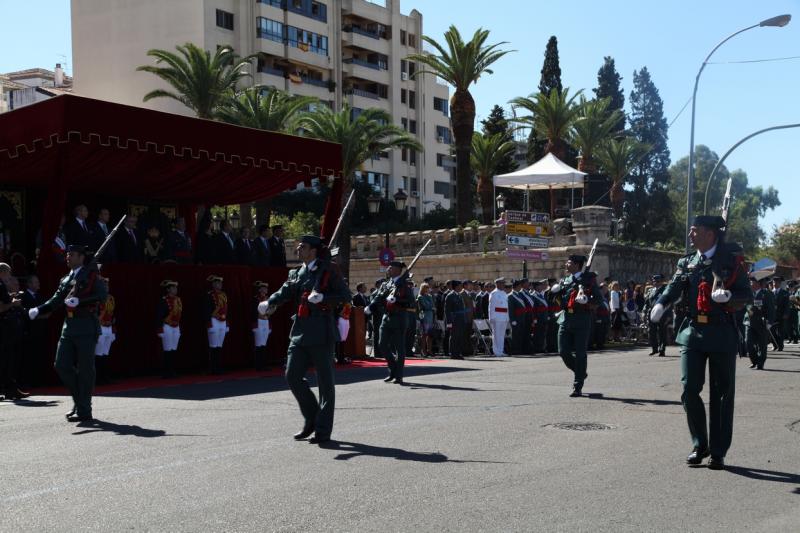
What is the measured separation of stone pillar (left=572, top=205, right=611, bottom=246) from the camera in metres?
35.4

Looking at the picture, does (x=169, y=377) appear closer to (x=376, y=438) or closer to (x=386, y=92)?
(x=376, y=438)

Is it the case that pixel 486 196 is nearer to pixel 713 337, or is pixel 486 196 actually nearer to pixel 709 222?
pixel 709 222

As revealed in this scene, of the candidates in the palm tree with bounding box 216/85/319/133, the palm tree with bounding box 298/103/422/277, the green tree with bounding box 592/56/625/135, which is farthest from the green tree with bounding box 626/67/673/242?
the palm tree with bounding box 216/85/319/133

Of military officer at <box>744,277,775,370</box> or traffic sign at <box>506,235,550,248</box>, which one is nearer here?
military officer at <box>744,277,775,370</box>

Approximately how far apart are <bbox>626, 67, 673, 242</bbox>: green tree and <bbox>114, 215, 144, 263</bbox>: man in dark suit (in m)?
58.0

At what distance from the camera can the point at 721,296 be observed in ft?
24.1

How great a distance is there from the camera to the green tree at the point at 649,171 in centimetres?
7519

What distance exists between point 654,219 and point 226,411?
2715 inches

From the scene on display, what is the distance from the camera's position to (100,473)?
731 centimetres

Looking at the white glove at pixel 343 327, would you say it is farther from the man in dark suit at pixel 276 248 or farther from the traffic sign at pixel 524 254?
the traffic sign at pixel 524 254

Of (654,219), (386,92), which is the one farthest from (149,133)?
(654,219)

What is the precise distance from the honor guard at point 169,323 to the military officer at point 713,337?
419 inches

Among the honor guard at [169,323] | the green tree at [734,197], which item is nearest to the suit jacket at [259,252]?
the honor guard at [169,323]

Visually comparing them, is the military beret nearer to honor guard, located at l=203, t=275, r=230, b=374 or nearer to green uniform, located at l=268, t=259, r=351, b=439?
green uniform, located at l=268, t=259, r=351, b=439
